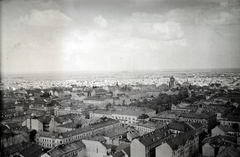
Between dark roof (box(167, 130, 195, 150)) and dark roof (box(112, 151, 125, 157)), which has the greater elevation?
dark roof (box(167, 130, 195, 150))

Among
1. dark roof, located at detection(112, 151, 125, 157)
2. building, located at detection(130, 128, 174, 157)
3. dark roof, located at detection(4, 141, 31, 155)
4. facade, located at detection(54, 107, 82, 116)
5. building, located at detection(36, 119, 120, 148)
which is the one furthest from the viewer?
facade, located at detection(54, 107, 82, 116)

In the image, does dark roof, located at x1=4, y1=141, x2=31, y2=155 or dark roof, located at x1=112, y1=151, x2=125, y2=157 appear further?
dark roof, located at x1=4, y1=141, x2=31, y2=155

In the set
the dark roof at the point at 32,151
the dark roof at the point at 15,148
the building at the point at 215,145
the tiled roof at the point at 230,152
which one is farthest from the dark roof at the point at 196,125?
the dark roof at the point at 15,148

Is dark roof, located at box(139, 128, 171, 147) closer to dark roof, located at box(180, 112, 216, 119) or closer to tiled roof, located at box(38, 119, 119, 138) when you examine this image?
dark roof, located at box(180, 112, 216, 119)

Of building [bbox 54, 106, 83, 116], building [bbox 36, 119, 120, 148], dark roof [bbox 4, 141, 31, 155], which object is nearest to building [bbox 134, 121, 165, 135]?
building [bbox 36, 119, 120, 148]

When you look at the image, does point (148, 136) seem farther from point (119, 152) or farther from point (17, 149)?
point (17, 149)

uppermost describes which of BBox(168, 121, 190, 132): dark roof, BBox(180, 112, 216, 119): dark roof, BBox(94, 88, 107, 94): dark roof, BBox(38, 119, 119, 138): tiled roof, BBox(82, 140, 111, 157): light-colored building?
BBox(94, 88, 107, 94): dark roof

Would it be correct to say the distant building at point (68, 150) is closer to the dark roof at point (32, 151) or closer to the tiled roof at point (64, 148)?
the tiled roof at point (64, 148)

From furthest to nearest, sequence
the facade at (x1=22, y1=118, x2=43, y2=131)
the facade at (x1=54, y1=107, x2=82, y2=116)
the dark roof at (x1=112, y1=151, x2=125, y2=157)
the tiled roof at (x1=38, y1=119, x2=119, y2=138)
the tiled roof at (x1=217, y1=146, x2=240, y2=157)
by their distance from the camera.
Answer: the facade at (x1=54, y1=107, x2=82, y2=116) < the facade at (x1=22, y1=118, x2=43, y2=131) < the tiled roof at (x1=38, y1=119, x2=119, y2=138) < the dark roof at (x1=112, y1=151, x2=125, y2=157) < the tiled roof at (x1=217, y1=146, x2=240, y2=157)
